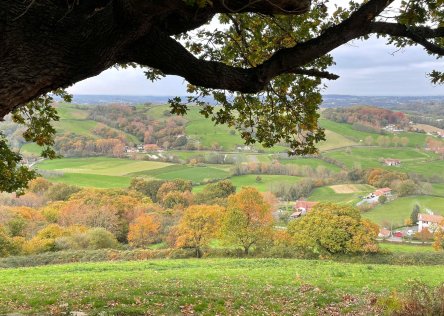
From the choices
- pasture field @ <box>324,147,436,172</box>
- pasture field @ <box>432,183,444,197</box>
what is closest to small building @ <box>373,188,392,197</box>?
pasture field @ <box>432,183,444,197</box>

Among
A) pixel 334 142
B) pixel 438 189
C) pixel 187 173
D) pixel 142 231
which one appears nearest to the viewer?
pixel 142 231

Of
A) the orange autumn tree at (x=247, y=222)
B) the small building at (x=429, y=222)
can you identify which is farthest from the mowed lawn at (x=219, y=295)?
the small building at (x=429, y=222)

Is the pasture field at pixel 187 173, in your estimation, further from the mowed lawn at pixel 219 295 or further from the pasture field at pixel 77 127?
the mowed lawn at pixel 219 295

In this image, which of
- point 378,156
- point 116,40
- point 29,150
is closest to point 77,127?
point 29,150

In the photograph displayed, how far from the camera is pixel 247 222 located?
39.6 meters

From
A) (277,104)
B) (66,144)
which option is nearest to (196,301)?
(277,104)

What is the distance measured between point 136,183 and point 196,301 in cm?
6875

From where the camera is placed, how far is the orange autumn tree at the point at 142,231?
4888 centimetres

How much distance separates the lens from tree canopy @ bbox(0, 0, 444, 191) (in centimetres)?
484

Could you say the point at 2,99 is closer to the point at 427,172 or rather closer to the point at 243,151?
the point at 427,172

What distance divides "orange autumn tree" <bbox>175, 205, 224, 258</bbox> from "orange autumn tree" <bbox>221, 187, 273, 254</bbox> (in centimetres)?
204

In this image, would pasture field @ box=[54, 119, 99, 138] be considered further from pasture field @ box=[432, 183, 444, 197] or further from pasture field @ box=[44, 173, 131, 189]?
pasture field @ box=[432, 183, 444, 197]

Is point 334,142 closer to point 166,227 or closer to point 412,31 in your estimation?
point 166,227

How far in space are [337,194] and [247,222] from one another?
175 feet
